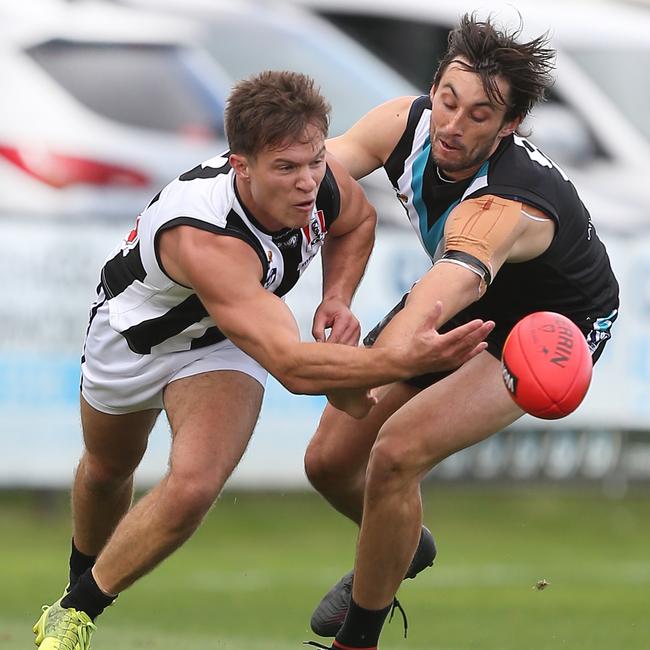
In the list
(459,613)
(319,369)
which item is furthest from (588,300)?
(459,613)

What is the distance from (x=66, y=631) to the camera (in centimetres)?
629

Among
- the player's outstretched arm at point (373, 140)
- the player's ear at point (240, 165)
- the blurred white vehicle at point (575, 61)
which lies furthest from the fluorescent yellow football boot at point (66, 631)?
the blurred white vehicle at point (575, 61)

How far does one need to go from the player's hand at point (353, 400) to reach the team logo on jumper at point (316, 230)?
0.73 metres

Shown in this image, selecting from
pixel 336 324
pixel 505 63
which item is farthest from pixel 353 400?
pixel 505 63

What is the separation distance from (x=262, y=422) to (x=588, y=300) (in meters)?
5.79

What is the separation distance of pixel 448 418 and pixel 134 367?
1.30 meters

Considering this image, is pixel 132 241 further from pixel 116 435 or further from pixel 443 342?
pixel 443 342

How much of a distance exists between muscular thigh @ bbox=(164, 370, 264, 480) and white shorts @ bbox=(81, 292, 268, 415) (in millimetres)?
46

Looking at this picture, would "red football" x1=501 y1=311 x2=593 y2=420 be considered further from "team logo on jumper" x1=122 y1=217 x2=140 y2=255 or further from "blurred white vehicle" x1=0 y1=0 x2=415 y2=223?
"blurred white vehicle" x1=0 y1=0 x2=415 y2=223

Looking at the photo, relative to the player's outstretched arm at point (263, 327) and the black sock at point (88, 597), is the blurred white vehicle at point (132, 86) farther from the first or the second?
the player's outstretched arm at point (263, 327)

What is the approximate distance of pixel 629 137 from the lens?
49.1 ft

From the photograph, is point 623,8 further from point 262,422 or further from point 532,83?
point 532,83

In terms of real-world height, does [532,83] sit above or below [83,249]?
above

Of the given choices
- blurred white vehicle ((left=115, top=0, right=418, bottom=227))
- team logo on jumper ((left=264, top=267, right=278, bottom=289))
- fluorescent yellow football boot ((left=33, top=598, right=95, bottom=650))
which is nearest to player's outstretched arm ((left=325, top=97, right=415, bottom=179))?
team logo on jumper ((left=264, top=267, right=278, bottom=289))
